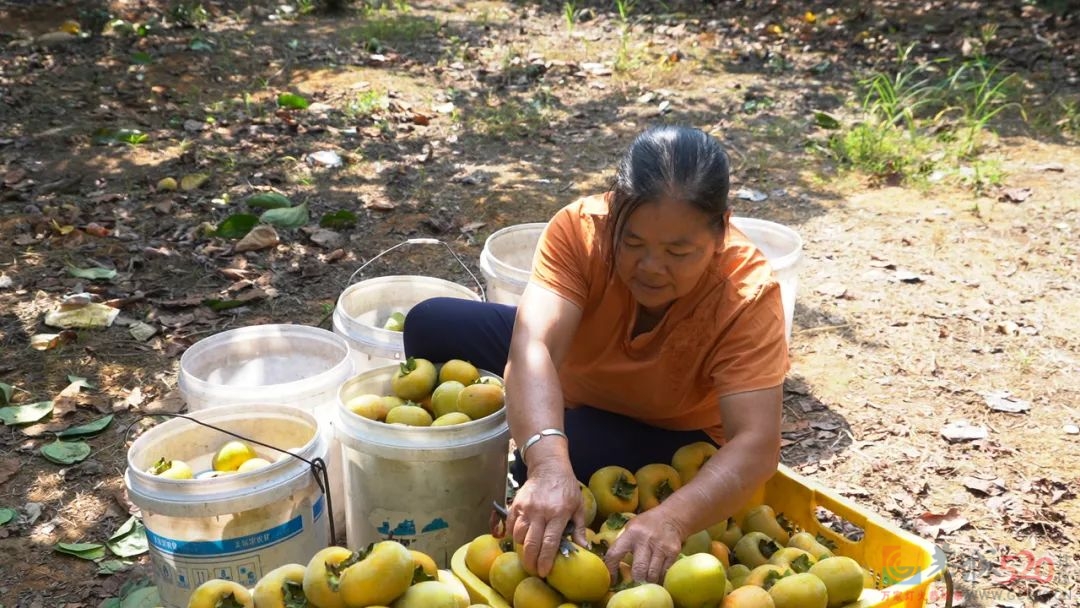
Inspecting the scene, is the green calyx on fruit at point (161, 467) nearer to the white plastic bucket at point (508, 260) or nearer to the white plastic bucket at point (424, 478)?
the white plastic bucket at point (424, 478)

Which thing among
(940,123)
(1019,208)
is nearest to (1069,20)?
(940,123)

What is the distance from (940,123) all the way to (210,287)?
5.15 meters

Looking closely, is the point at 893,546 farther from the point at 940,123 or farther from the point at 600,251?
the point at 940,123

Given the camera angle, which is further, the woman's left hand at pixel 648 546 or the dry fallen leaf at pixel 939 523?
the dry fallen leaf at pixel 939 523

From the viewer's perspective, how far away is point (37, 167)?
231 inches

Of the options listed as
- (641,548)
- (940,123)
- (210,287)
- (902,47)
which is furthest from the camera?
(902,47)

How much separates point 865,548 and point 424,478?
1243 millimetres

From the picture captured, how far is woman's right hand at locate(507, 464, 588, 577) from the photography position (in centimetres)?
209

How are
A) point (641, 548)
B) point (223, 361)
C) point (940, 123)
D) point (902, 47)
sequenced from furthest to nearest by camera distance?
point (902, 47) < point (940, 123) < point (223, 361) < point (641, 548)

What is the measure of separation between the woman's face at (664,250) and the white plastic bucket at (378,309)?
1154 millimetres

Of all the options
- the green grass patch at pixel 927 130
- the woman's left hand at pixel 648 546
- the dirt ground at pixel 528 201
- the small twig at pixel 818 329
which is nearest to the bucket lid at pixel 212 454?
the dirt ground at pixel 528 201

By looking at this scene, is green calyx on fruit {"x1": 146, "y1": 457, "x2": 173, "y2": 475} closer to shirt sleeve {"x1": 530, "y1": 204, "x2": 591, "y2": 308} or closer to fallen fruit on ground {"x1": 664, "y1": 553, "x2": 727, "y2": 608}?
shirt sleeve {"x1": 530, "y1": 204, "x2": 591, "y2": 308}

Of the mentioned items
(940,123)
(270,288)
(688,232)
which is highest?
(688,232)

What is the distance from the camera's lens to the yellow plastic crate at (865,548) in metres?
2.20
